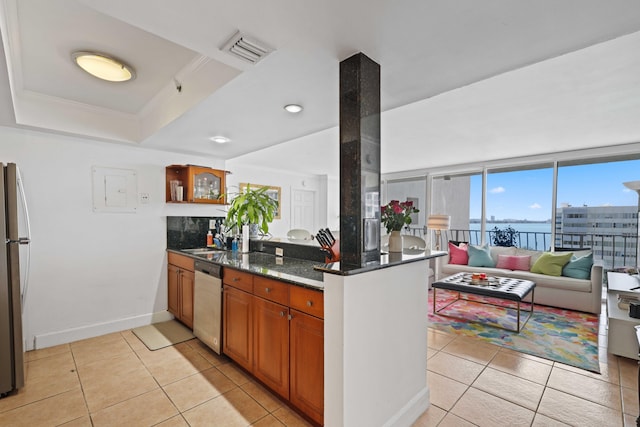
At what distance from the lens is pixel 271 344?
2.03 metres

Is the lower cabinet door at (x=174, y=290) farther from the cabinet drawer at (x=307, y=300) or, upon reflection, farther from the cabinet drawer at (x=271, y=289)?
the cabinet drawer at (x=307, y=300)

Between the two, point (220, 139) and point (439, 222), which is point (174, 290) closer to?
point (220, 139)

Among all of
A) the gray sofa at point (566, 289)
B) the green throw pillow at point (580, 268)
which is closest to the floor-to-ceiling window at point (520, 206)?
the gray sofa at point (566, 289)

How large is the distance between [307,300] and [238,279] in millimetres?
Answer: 864

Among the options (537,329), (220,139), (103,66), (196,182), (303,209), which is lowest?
(537,329)

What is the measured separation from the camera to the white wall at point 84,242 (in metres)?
2.89

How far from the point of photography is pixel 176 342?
9.95ft

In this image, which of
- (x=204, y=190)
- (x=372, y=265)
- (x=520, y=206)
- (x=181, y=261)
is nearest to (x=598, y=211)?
(x=520, y=206)

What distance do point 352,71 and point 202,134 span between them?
1999 mm

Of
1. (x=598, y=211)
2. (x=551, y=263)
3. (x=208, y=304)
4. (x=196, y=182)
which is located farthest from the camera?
(x=598, y=211)

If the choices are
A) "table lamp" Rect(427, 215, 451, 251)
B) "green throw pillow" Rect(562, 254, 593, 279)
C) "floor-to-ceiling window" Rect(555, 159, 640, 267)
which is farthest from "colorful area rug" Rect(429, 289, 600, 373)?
"floor-to-ceiling window" Rect(555, 159, 640, 267)

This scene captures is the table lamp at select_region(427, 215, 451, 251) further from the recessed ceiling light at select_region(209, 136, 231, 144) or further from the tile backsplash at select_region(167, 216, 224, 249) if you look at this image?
the recessed ceiling light at select_region(209, 136, 231, 144)

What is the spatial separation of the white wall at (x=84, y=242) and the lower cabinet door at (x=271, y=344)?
7.02 ft

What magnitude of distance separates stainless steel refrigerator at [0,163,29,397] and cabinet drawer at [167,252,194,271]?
4.26ft
